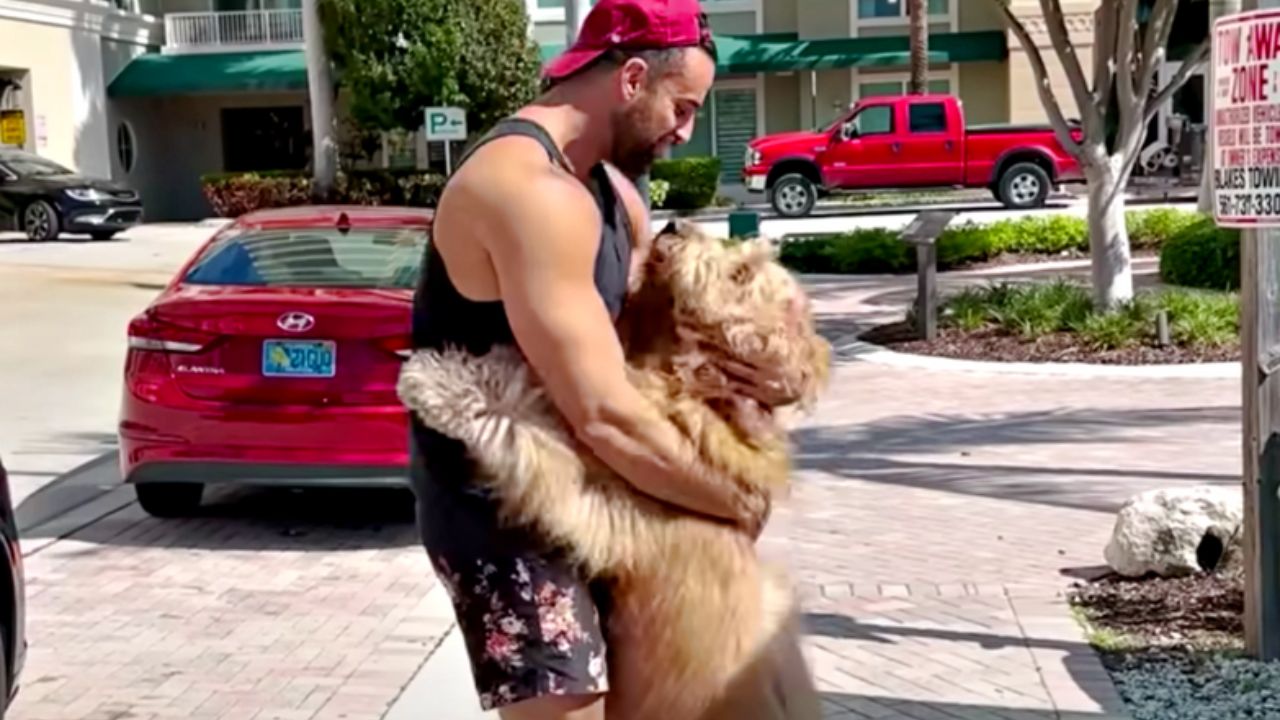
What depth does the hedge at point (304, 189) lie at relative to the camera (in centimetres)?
3145

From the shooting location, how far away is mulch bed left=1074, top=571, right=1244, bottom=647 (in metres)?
5.36

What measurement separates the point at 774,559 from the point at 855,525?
464 centimetres

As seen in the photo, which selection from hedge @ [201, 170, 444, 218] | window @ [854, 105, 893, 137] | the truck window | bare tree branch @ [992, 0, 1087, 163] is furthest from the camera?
hedge @ [201, 170, 444, 218]

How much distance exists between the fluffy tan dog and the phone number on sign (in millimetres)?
2614

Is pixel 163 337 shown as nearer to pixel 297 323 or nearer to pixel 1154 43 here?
pixel 297 323

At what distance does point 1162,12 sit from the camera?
1216 cm

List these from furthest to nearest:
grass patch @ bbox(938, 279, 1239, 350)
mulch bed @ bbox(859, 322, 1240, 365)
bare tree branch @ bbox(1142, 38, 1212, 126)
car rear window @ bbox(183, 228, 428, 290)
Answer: bare tree branch @ bbox(1142, 38, 1212, 126), grass patch @ bbox(938, 279, 1239, 350), mulch bed @ bbox(859, 322, 1240, 365), car rear window @ bbox(183, 228, 428, 290)

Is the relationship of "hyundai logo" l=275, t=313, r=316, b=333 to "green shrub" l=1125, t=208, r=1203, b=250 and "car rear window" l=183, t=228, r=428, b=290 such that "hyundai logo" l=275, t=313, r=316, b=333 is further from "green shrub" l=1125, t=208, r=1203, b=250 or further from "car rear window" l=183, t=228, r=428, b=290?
"green shrub" l=1125, t=208, r=1203, b=250

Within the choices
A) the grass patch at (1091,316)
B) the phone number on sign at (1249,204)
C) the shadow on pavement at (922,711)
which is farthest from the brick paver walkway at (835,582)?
the grass patch at (1091,316)

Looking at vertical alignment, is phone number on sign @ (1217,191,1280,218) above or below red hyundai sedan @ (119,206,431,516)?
above

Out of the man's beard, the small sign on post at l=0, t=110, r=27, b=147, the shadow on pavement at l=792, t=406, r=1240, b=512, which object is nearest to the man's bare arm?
the man's beard

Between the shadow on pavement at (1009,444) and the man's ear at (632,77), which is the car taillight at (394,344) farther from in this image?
the man's ear at (632,77)

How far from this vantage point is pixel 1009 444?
29.7ft

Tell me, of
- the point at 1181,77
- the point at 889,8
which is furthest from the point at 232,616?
the point at 889,8
